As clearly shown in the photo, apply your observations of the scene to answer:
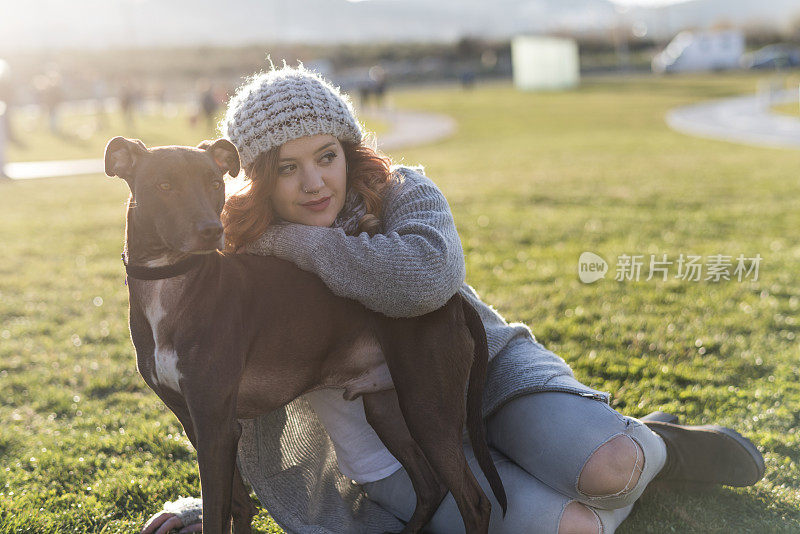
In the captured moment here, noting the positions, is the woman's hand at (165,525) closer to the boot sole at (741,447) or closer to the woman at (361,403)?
the woman at (361,403)

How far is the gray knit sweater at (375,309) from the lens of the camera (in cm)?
256

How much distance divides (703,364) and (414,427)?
284 cm

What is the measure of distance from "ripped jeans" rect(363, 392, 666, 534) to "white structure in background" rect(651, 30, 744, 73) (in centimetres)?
6815

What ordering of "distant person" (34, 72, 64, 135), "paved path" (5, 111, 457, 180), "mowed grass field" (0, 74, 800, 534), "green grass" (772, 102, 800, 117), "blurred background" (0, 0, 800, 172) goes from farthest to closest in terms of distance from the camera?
"blurred background" (0, 0, 800, 172), "distant person" (34, 72, 64, 135), "green grass" (772, 102, 800, 117), "paved path" (5, 111, 457, 180), "mowed grass field" (0, 74, 800, 534)

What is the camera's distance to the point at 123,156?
93.5 inches

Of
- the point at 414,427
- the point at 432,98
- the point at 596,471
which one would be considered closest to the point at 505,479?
the point at 596,471

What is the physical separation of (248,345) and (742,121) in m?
25.2

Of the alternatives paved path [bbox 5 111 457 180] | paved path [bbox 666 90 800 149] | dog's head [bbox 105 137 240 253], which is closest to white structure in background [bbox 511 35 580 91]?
paved path [bbox 666 90 800 149]

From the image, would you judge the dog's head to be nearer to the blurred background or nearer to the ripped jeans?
the ripped jeans

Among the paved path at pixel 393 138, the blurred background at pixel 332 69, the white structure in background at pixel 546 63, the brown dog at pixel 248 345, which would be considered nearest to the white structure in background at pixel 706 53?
the blurred background at pixel 332 69

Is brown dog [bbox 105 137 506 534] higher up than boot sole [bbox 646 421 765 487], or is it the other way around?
brown dog [bbox 105 137 506 534]

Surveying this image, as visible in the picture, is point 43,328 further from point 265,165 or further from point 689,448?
point 689,448

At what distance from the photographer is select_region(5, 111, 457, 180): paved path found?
17.5 meters

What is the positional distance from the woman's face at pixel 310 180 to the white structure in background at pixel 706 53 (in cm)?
6821
